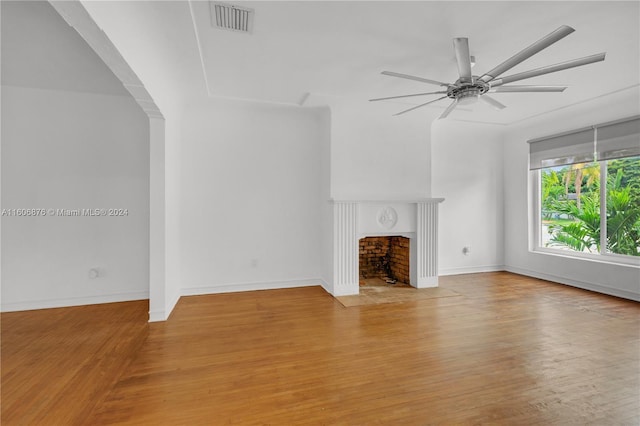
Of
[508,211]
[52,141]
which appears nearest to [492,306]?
[508,211]

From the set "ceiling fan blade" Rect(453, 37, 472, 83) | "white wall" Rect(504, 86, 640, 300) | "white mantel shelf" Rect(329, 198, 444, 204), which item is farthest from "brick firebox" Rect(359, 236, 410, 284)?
"ceiling fan blade" Rect(453, 37, 472, 83)

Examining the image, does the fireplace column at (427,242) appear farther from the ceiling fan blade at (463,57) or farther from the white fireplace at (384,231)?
the ceiling fan blade at (463,57)

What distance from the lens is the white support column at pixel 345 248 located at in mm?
3975

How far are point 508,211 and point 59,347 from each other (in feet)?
22.5

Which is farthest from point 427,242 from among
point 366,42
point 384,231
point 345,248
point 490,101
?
point 366,42

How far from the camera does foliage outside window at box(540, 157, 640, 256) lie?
3867mm

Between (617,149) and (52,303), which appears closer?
(52,303)

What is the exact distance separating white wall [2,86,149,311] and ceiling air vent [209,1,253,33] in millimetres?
2175

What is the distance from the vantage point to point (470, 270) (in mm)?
5266

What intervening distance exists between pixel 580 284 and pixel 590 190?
1.49 m

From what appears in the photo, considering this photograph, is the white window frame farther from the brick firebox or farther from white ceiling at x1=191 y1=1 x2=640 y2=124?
the brick firebox

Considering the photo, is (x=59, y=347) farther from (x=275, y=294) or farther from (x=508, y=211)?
(x=508, y=211)

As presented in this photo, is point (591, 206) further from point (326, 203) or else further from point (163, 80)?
point (163, 80)

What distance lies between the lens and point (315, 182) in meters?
4.45
